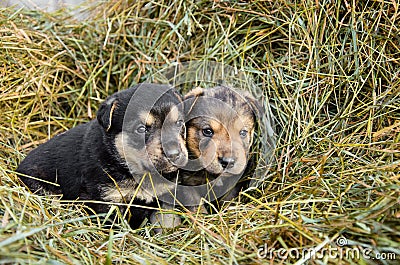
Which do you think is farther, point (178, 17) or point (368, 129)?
point (178, 17)

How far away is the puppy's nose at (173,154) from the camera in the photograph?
347 centimetres

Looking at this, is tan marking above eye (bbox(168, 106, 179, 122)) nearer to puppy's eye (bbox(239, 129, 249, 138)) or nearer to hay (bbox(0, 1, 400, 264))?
puppy's eye (bbox(239, 129, 249, 138))

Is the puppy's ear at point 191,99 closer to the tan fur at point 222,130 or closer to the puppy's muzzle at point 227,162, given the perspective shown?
the tan fur at point 222,130

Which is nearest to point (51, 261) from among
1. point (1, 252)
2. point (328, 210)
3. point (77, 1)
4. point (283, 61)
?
point (1, 252)

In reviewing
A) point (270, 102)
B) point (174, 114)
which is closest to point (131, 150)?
point (174, 114)

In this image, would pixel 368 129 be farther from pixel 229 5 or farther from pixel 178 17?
pixel 178 17

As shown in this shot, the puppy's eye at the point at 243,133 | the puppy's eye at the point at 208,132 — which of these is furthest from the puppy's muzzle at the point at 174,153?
the puppy's eye at the point at 243,133

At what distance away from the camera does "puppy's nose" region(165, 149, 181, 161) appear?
137 inches

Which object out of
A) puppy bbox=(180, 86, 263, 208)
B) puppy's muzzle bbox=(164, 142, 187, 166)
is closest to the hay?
puppy bbox=(180, 86, 263, 208)

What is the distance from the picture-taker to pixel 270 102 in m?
4.27

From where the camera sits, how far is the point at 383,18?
3816 mm

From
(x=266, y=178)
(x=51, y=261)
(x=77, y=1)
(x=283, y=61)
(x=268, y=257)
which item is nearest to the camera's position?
(x=51, y=261)

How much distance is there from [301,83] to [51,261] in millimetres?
2612

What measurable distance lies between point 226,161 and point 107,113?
40.4 inches
